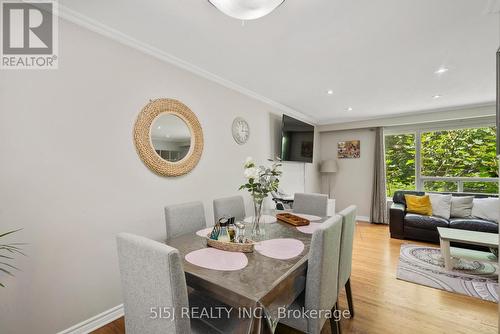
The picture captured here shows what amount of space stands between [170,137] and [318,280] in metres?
1.92

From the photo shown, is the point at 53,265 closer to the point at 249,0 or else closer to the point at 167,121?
the point at 167,121

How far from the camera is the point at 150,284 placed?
3.21ft

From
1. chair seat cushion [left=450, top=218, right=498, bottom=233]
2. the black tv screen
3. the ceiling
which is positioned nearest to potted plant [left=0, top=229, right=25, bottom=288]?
the ceiling

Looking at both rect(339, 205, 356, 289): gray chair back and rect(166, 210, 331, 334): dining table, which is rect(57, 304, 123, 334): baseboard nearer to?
rect(166, 210, 331, 334): dining table

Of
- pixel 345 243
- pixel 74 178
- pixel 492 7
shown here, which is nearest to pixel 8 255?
pixel 74 178

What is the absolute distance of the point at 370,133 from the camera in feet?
17.1

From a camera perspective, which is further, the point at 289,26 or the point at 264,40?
the point at 264,40

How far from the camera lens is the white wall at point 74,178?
147 centimetres

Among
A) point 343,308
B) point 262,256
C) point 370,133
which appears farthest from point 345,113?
point 262,256

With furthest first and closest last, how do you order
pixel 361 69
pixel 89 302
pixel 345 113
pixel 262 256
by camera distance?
pixel 345 113 → pixel 361 69 → pixel 89 302 → pixel 262 256

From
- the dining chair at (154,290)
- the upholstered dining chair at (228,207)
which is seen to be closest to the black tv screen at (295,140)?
the upholstered dining chair at (228,207)

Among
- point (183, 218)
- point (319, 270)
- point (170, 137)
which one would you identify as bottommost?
point (319, 270)

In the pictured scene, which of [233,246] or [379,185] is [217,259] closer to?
[233,246]

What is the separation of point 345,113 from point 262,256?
13.7 ft
